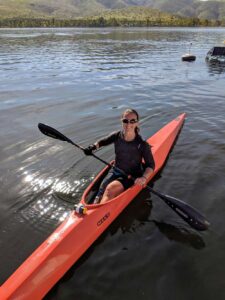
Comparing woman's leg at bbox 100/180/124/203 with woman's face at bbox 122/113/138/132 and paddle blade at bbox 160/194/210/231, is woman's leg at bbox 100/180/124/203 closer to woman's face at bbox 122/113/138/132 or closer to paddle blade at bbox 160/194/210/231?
paddle blade at bbox 160/194/210/231

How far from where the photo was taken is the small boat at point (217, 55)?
96.1ft

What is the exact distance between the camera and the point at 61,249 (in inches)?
234

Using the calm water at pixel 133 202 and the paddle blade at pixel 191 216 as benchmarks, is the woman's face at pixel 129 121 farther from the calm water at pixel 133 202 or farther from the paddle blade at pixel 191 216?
the calm water at pixel 133 202

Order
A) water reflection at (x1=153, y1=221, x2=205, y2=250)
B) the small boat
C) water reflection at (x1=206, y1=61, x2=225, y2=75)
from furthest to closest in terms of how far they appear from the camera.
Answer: the small boat, water reflection at (x1=206, y1=61, x2=225, y2=75), water reflection at (x1=153, y1=221, x2=205, y2=250)

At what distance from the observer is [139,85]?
2120cm

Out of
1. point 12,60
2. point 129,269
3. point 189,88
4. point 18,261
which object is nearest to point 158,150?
point 129,269

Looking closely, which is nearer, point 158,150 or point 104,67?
point 158,150

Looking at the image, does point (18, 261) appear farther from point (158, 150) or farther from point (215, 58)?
point (215, 58)

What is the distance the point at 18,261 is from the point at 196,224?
387 cm

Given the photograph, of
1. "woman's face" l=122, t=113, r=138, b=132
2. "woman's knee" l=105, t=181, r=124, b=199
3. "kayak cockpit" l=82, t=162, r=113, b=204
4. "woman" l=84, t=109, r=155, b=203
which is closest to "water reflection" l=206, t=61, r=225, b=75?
"woman" l=84, t=109, r=155, b=203

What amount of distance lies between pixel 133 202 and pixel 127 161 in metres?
1.25

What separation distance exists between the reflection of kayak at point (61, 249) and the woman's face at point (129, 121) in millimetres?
1571

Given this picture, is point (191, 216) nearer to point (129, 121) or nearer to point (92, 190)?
point (92, 190)

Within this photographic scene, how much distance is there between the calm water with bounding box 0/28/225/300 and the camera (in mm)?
6098
